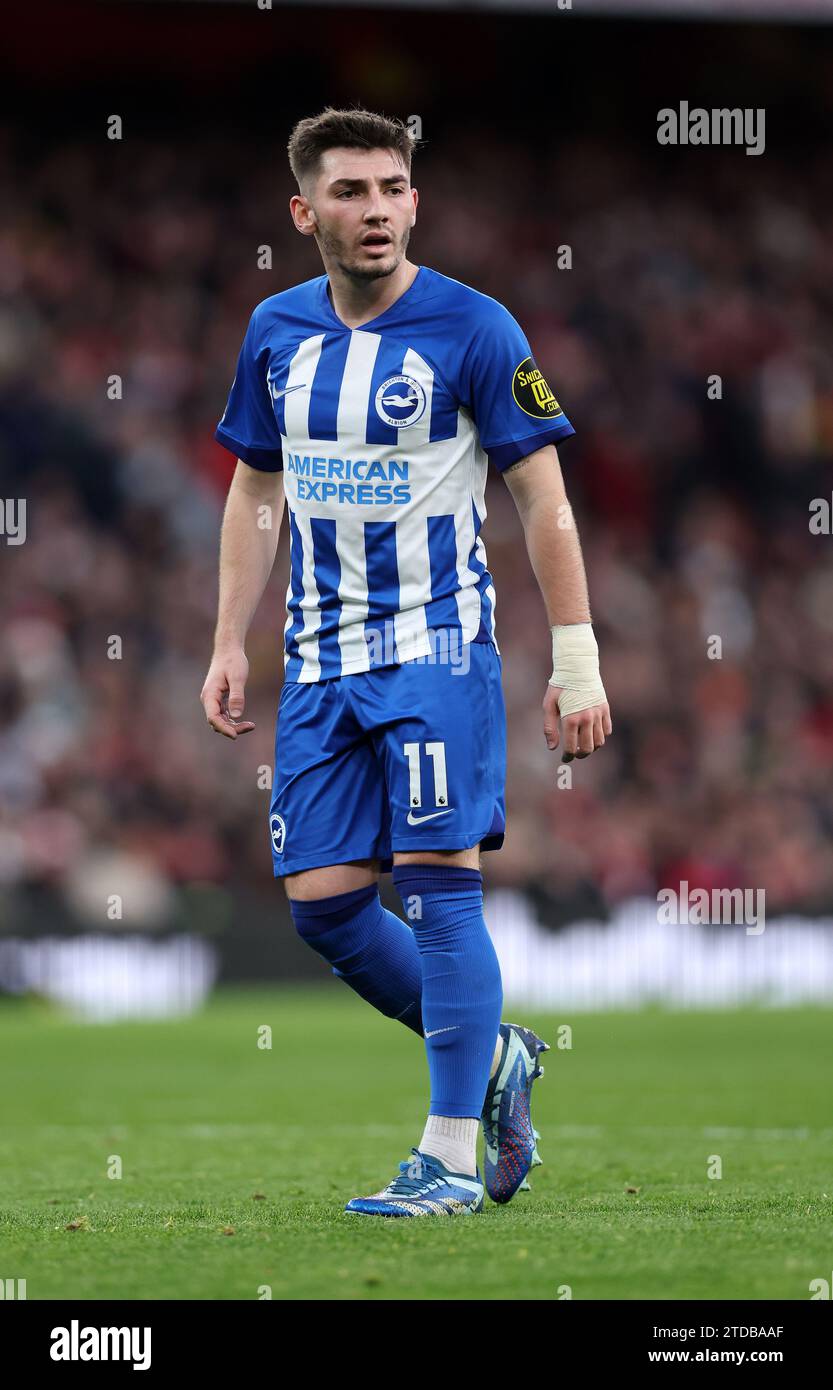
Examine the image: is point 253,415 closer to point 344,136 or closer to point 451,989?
point 344,136

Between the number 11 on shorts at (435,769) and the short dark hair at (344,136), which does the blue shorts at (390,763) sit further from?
the short dark hair at (344,136)

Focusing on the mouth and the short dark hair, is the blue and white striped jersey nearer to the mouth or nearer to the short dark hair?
the mouth

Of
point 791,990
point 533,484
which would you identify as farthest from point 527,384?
point 791,990

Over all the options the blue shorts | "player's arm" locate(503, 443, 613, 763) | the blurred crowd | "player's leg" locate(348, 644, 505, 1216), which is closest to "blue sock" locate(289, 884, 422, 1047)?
the blue shorts

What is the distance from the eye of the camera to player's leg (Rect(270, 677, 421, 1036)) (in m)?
4.64

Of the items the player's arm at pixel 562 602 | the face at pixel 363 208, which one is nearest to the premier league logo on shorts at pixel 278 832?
the player's arm at pixel 562 602

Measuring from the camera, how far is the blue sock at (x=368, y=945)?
470 centimetres

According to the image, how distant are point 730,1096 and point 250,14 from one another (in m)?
13.3

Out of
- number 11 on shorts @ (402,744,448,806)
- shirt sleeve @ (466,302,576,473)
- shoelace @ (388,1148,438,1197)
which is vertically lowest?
shoelace @ (388,1148,438,1197)

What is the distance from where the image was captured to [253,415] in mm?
5000

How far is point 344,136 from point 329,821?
1.56 m

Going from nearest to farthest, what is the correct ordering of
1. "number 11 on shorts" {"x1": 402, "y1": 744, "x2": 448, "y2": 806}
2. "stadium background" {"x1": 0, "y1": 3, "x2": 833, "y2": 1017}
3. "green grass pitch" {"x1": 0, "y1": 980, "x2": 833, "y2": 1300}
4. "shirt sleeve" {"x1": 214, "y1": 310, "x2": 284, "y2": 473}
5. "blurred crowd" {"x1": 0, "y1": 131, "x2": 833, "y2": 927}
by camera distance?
"green grass pitch" {"x1": 0, "y1": 980, "x2": 833, "y2": 1300} → "number 11 on shorts" {"x1": 402, "y1": 744, "x2": 448, "y2": 806} → "shirt sleeve" {"x1": 214, "y1": 310, "x2": 284, "y2": 473} → "stadium background" {"x1": 0, "y1": 3, "x2": 833, "y2": 1017} → "blurred crowd" {"x1": 0, "y1": 131, "x2": 833, "y2": 927}

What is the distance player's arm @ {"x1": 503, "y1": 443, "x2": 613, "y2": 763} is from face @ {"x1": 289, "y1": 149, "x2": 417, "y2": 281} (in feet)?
1.86

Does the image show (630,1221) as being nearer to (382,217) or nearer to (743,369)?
(382,217)
